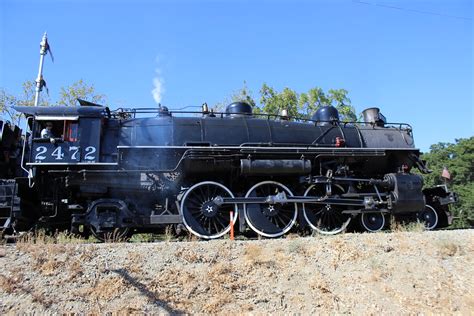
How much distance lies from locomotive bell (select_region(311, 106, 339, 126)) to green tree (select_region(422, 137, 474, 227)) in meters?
27.3

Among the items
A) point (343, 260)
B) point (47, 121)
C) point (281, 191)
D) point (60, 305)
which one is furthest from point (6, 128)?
point (343, 260)

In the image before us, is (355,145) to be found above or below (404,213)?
above

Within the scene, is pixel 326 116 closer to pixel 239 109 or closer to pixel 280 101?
pixel 239 109

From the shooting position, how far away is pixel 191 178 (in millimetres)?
9789

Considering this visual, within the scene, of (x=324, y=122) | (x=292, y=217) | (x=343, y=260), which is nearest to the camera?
(x=343, y=260)

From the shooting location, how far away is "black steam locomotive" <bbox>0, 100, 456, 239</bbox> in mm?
9008

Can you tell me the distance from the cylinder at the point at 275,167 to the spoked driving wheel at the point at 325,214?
597 mm

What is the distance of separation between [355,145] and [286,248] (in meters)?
4.56

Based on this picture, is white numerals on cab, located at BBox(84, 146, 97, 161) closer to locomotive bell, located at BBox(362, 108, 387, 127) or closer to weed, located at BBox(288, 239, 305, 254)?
weed, located at BBox(288, 239, 305, 254)

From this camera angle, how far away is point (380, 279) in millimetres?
6734

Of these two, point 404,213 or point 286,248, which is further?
point 404,213

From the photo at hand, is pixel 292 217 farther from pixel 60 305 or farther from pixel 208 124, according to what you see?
pixel 60 305

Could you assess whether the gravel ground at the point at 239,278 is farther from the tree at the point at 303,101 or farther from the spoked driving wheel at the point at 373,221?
the tree at the point at 303,101

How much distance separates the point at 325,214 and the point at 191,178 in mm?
3394
